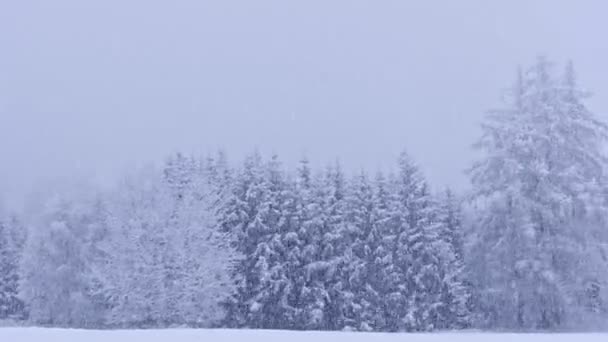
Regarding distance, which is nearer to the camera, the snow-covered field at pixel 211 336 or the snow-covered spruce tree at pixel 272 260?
the snow-covered field at pixel 211 336

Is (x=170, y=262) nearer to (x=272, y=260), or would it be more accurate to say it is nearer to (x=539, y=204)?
(x=272, y=260)

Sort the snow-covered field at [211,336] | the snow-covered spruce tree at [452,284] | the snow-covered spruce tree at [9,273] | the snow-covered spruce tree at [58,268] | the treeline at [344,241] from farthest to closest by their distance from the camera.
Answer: the snow-covered spruce tree at [9,273]
the snow-covered spruce tree at [58,268]
the snow-covered spruce tree at [452,284]
the treeline at [344,241]
the snow-covered field at [211,336]

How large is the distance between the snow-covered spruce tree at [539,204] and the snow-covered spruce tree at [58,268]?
23717 mm

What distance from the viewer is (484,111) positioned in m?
26.8

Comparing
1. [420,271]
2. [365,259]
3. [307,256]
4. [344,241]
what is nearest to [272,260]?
[307,256]

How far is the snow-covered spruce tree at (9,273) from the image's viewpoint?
158 feet

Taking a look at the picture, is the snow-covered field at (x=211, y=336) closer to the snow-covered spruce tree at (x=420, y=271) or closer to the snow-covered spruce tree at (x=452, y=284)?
the snow-covered spruce tree at (x=452, y=284)

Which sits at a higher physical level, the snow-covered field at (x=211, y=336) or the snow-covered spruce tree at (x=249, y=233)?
the snow-covered spruce tree at (x=249, y=233)

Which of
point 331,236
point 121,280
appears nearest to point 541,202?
point 331,236

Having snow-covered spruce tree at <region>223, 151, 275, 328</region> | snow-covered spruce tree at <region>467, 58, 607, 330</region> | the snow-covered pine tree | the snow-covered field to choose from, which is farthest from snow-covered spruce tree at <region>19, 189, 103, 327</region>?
the snow-covered field

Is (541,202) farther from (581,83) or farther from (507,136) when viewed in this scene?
(581,83)

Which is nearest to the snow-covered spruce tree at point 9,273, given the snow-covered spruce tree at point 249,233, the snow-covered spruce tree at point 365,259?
the snow-covered spruce tree at point 249,233

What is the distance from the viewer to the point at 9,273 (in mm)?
49688

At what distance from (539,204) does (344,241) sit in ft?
46.7
